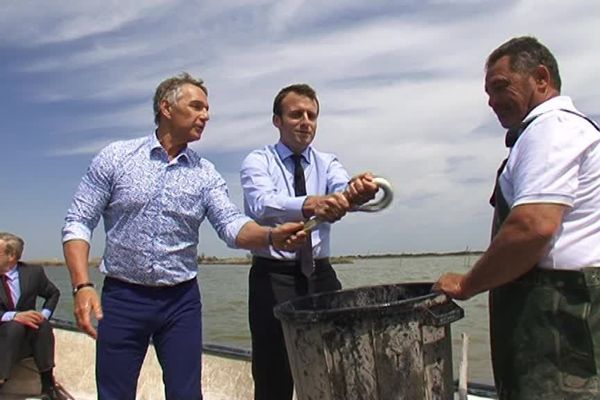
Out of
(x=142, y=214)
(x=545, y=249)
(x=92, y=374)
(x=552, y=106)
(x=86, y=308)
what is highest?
(x=552, y=106)

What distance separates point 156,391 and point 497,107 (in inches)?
150

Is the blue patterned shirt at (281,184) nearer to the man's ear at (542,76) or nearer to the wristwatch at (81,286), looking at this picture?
the wristwatch at (81,286)

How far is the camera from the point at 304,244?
118 inches

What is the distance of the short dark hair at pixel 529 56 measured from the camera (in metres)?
2.21

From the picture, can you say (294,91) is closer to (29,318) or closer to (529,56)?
(529,56)

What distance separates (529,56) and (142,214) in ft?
5.40

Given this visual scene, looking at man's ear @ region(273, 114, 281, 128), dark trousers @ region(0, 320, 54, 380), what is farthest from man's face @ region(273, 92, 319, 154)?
dark trousers @ region(0, 320, 54, 380)

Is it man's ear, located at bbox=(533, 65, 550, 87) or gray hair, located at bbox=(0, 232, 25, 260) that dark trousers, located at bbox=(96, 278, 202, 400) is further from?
gray hair, located at bbox=(0, 232, 25, 260)

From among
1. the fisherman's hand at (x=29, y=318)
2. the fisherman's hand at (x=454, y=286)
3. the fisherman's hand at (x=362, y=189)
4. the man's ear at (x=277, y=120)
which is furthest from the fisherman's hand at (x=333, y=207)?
the fisherman's hand at (x=29, y=318)

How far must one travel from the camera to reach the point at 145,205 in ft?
9.32

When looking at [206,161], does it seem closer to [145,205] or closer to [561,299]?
[145,205]

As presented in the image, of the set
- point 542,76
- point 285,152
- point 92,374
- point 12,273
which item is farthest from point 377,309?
point 92,374

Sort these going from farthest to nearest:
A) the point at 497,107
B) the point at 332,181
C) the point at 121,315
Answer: the point at 332,181, the point at 121,315, the point at 497,107

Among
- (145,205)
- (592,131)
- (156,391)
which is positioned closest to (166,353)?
(145,205)
